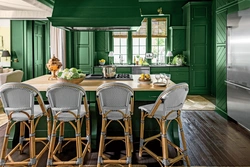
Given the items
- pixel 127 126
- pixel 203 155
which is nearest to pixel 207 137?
pixel 203 155

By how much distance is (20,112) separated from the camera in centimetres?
326

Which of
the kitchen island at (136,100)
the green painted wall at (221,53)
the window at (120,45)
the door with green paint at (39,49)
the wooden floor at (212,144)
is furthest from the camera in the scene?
the door with green paint at (39,49)

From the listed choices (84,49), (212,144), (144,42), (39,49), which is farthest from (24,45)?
(212,144)

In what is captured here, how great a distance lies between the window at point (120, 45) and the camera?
9.63m

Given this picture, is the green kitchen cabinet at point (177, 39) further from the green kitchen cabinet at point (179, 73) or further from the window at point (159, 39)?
the green kitchen cabinet at point (179, 73)

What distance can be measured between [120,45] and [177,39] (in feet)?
5.99

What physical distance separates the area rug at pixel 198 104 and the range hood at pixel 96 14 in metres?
3.17

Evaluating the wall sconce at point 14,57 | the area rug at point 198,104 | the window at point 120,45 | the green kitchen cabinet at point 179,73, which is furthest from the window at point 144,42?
the wall sconce at point 14,57

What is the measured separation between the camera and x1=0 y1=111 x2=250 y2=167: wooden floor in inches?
141

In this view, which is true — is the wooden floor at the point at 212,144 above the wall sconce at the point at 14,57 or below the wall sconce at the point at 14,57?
below

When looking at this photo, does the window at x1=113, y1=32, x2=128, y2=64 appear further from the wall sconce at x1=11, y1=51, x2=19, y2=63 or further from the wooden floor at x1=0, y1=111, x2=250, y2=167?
the wooden floor at x1=0, y1=111, x2=250, y2=167

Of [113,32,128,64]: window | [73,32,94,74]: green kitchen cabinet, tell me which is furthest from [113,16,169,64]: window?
[73,32,94,74]: green kitchen cabinet

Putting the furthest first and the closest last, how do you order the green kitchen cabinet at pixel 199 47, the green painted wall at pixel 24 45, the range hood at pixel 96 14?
the green painted wall at pixel 24 45
the green kitchen cabinet at pixel 199 47
the range hood at pixel 96 14

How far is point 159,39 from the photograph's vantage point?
973 cm
